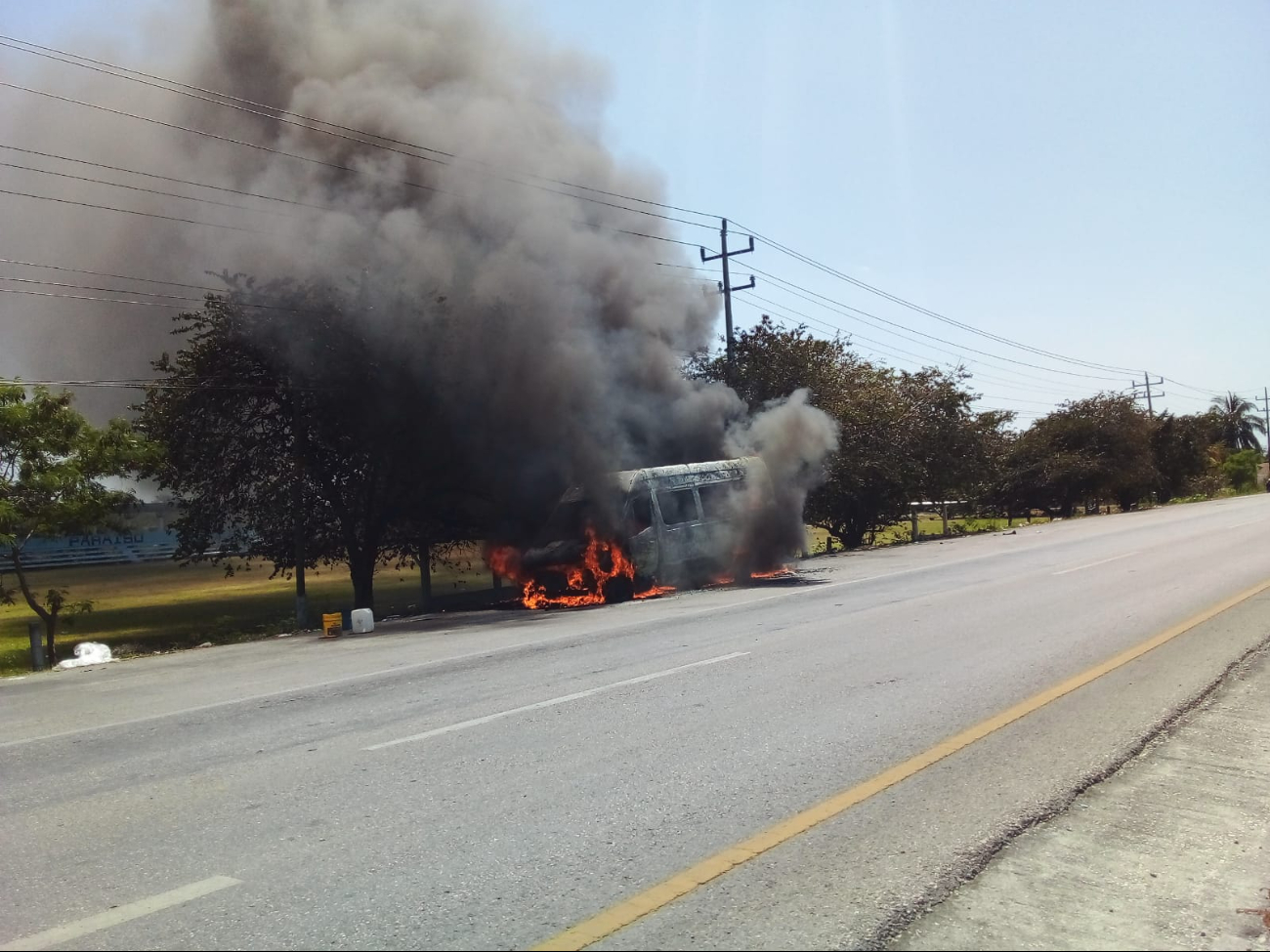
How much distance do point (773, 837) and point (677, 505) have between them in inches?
456

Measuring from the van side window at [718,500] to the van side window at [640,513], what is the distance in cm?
122

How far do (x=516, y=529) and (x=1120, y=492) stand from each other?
3526cm

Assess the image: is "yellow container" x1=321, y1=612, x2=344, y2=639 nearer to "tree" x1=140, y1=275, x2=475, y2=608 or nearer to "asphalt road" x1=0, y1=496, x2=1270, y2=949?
"asphalt road" x1=0, y1=496, x2=1270, y2=949

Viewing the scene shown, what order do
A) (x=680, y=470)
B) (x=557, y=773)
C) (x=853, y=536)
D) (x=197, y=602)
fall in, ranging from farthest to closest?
1. (x=853, y=536)
2. (x=197, y=602)
3. (x=680, y=470)
4. (x=557, y=773)

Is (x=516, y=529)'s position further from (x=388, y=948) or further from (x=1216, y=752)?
(x=388, y=948)

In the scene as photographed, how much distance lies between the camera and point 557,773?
5094mm

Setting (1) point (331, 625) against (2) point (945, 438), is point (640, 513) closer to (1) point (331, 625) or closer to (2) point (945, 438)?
(1) point (331, 625)

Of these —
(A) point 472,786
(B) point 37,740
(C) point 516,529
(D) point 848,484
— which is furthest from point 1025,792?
(D) point 848,484

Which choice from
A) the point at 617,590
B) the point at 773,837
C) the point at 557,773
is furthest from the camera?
the point at 617,590

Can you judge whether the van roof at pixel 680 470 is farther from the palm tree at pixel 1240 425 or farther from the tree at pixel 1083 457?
the palm tree at pixel 1240 425

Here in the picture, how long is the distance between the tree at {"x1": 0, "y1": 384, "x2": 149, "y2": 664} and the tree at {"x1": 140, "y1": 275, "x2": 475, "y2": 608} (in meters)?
2.29

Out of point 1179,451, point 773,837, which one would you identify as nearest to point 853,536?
point 773,837

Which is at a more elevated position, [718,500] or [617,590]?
[718,500]

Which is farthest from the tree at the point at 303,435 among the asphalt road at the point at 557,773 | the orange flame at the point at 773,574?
the asphalt road at the point at 557,773
